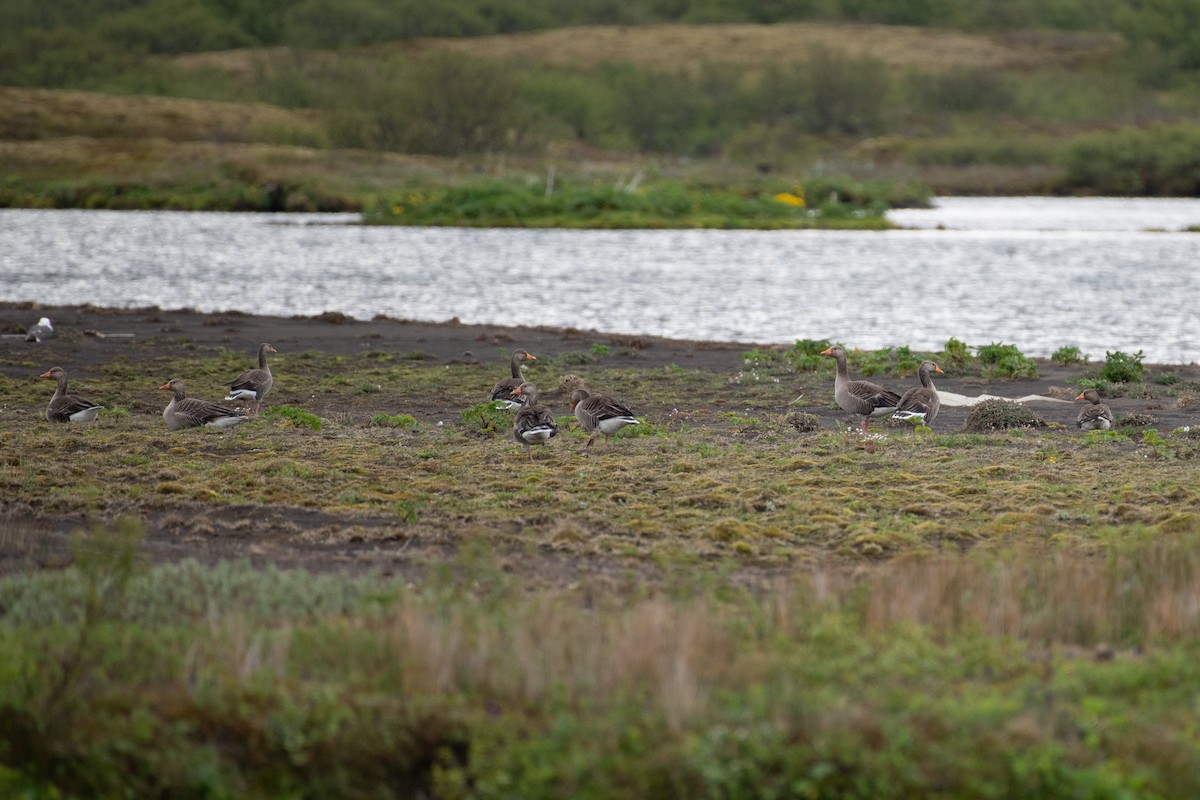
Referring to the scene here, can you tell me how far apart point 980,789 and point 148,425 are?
43.5ft

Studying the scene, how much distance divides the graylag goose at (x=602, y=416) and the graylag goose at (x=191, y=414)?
439cm

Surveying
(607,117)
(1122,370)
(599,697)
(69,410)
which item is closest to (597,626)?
(599,697)

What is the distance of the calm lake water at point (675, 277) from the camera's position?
1371 inches

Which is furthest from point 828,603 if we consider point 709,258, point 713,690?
point 709,258

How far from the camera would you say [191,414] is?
17.2 metres

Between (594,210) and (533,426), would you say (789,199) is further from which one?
(533,426)

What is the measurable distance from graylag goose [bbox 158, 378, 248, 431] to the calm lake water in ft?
52.0

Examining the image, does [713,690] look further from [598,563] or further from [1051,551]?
[1051,551]

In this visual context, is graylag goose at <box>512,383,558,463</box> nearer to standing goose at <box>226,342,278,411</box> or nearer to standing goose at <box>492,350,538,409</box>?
standing goose at <box>492,350,538,409</box>

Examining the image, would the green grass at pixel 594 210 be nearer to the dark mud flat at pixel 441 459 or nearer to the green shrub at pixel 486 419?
the dark mud flat at pixel 441 459

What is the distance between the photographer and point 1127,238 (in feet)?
218

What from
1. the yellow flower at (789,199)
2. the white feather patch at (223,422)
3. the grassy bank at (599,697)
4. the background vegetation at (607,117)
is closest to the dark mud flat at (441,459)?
the white feather patch at (223,422)

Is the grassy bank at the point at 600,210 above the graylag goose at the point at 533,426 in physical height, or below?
above

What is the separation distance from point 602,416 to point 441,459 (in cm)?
197
